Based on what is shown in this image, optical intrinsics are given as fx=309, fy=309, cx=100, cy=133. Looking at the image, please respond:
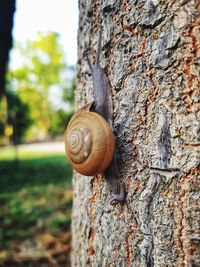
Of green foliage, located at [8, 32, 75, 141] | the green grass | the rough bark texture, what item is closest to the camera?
the rough bark texture

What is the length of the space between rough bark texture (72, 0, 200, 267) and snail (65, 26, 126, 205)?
0.03m

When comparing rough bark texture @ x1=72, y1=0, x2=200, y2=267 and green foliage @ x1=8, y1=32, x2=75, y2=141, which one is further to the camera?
green foliage @ x1=8, y1=32, x2=75, y2=141

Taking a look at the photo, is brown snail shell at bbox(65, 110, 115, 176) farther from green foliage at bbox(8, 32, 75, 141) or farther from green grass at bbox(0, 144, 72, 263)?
green foliage at bbox(8, 32, 75, 141)

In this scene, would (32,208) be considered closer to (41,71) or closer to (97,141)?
(97,141)

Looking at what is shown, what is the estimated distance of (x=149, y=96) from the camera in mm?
979

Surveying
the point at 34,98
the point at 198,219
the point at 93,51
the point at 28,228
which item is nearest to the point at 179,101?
the point at 198,219

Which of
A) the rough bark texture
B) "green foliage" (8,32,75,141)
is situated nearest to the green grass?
the rough bark texture

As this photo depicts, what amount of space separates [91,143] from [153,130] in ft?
0.65

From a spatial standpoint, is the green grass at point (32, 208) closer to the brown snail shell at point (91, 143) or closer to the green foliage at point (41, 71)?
the brown snail shell at point (91, 143)

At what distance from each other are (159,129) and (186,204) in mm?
235

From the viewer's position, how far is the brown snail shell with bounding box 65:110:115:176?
96 centimetres

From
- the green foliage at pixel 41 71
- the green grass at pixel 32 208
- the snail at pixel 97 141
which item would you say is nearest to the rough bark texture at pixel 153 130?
the snail at pixel 97 141

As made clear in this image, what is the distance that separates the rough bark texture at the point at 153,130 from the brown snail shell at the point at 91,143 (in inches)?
3.8

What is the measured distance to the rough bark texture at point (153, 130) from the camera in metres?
0.89
